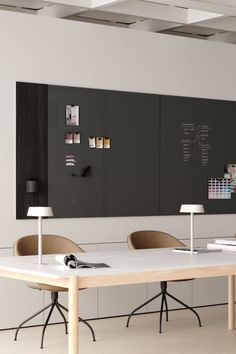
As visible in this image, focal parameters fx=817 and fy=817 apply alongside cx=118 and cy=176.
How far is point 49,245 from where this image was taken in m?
7.02

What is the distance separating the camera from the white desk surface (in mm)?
5211

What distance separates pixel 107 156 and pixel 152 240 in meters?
0.97

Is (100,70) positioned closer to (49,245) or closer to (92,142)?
(92,142)

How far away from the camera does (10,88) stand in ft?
24.3

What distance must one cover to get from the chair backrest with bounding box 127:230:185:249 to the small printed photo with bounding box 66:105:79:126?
1.21 meters

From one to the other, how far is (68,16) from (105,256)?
321cm

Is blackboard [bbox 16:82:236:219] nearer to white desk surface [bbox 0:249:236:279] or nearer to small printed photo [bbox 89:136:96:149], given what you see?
small printed photo [bbox 89:136:96:149]

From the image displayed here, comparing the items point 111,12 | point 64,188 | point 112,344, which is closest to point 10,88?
point 64,188

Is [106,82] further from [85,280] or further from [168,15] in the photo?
Answer: [85,280]

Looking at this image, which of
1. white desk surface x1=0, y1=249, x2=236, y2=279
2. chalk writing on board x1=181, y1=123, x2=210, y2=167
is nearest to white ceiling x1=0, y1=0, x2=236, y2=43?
chalk writing on board x1=181, y1=123, x2=210, y2=167

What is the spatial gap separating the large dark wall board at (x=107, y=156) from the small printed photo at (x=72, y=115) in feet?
0.15

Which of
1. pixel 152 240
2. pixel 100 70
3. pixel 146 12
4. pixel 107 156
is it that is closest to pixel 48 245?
pixel 152 240

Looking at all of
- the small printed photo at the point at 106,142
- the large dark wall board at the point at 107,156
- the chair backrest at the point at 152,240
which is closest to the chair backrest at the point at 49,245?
the large dark wall board at the point at 107,156

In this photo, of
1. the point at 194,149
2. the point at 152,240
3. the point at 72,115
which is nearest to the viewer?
the point at 152,240
